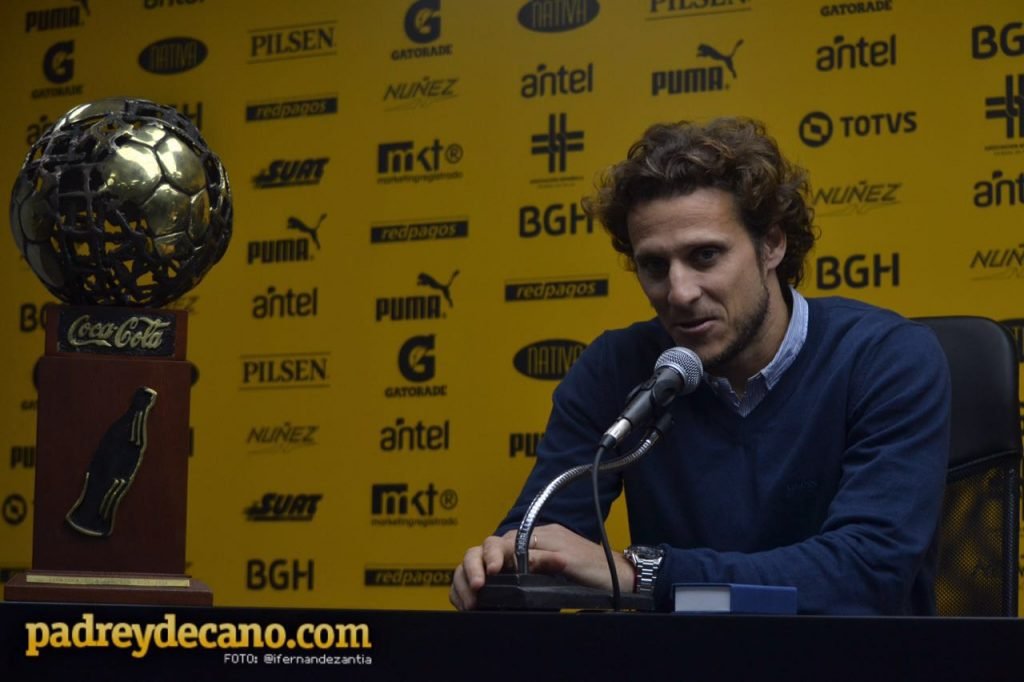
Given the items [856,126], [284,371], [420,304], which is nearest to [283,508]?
[284,371]

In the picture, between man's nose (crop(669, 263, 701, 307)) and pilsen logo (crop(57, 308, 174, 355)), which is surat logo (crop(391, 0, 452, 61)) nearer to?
man's nose (crop(669, 263, 701, 307))

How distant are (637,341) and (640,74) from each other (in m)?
1.93

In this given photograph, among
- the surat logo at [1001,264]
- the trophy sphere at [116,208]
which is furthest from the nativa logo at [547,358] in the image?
the trophy sphere at [116,208]

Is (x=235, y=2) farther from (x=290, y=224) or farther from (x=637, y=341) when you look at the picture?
(x=637, y=341)

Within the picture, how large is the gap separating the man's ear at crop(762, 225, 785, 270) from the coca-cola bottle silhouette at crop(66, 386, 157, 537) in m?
0.99

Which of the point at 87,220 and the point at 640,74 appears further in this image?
the point at 640,74

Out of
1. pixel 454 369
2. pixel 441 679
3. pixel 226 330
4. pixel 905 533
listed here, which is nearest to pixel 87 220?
pixel 441 679

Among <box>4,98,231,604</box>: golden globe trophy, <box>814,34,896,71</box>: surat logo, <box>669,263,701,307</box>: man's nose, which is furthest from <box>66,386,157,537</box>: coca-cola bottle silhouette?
<box>814,34,896,71</box>: surat logo

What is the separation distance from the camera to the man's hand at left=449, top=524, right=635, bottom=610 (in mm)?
1528

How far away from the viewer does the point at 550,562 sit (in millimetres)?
1528

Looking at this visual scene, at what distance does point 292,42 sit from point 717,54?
137 centimetres

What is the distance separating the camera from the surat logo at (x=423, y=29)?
4.14m

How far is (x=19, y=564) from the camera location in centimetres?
439

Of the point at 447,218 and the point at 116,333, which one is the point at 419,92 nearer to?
the point at 447,218
